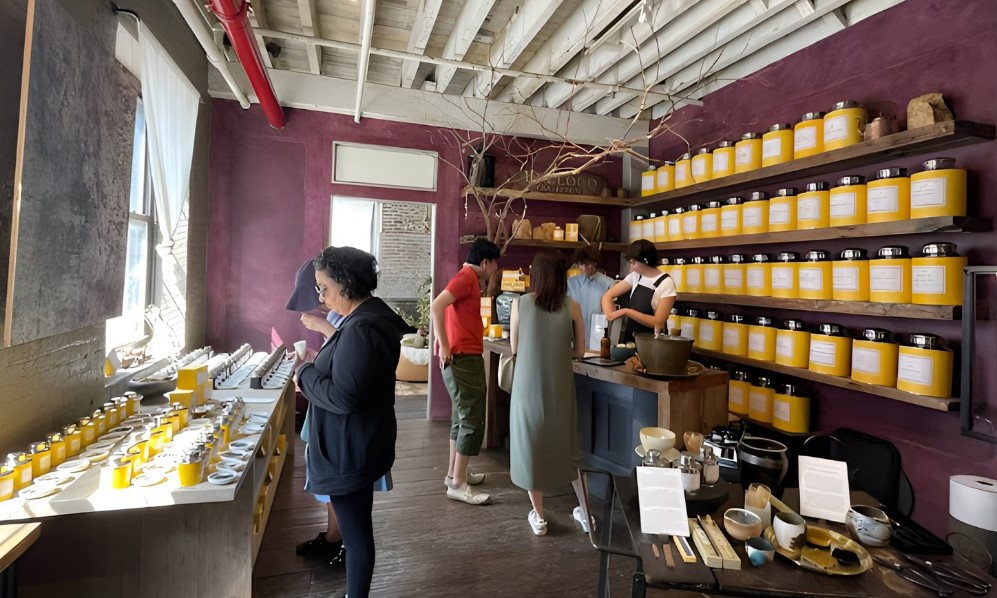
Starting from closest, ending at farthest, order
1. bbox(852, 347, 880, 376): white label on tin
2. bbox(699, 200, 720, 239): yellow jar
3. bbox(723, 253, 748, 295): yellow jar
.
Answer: bbox(852, 347, 880, 376): white label on tin
bbox(723, 253, 748, 295): yellow jar
bbox(699, 200, 720, 239): yellow jar

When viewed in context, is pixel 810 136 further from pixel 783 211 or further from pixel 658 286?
pixel 658 286

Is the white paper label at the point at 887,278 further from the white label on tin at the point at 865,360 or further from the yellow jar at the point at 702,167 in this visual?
the yellow jar at the point at 702,167

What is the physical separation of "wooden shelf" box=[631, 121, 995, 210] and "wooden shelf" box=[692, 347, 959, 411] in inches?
51.3

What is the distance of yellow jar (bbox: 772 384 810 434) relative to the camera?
3379 millimetres

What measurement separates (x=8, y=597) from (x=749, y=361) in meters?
3.86

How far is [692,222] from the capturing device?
13.9 ft

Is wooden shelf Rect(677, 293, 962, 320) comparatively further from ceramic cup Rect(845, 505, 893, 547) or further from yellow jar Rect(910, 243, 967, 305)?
ceramic cup Rect(845, 505, 893, 547)

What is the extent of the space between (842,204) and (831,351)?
883 millimetres

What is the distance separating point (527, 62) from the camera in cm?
436

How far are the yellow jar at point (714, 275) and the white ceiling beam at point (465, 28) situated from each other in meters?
2.49

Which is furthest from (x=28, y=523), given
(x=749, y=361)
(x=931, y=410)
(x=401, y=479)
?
(x=931, y=410)

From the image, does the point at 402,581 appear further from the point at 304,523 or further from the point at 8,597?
the point at 8,597

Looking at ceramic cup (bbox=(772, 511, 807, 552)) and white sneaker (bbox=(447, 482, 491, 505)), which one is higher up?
ceramic cup (bbox=(772, 511, 807, 552))

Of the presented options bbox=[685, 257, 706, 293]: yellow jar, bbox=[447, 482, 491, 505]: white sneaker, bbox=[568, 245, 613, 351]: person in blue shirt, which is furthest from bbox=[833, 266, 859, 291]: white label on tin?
bbox=[447, 482, 491, 505]: white sneaker
